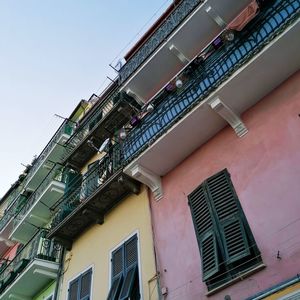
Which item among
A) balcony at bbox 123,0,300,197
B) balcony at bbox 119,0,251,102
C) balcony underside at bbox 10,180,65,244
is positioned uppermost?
balcony at bbox 119,0,251,102

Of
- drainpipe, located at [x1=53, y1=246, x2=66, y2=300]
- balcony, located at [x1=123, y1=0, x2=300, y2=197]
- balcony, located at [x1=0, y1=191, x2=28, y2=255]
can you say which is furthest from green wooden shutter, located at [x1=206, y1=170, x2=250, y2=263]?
balcony, located at [x1=0, y1=191, x2=28, y2=255]

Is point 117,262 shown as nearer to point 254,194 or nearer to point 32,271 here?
point 32,271

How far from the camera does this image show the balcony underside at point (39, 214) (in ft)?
49.4

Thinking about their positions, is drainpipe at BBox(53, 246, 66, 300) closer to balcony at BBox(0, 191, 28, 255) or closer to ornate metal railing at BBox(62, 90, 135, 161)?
ornate metal railing at BBox(62, 90, 135, 161)

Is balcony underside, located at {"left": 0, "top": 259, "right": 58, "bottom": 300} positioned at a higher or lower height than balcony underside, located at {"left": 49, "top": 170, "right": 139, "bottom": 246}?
lower

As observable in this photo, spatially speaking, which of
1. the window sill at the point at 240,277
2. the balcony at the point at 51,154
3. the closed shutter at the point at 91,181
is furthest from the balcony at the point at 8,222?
the window sill at the point at 240,277

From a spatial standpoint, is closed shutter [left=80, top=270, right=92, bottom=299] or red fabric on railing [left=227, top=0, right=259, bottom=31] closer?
red fabric on railing [left=227, top=0, right=259, bottom=31]

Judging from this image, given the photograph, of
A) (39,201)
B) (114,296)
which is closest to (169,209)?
(114,296)

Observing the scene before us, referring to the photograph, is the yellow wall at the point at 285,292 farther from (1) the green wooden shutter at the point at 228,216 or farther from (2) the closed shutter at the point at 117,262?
(2) the closed shutter at the point at 117,262

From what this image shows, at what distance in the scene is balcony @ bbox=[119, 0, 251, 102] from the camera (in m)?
10.9

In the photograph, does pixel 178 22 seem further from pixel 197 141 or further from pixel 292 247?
pixel 292 247

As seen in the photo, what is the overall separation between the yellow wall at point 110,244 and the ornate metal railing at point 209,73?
143 cm

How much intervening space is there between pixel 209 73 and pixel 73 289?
22.0 feet

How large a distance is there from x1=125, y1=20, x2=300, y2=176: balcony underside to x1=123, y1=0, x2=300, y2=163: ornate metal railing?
0.12 meters
